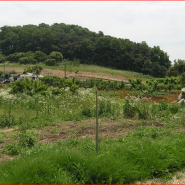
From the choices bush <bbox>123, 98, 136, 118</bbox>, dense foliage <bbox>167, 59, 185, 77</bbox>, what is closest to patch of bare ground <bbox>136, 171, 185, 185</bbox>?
bush <bbox>123, 98, 136, 118</bbox>

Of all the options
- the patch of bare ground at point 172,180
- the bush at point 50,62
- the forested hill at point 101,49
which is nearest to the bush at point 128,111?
the patch of bare ground at point 172,180

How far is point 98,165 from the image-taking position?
369cm

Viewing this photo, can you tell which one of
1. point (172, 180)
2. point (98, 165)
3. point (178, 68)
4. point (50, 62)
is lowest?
point (172, 180)

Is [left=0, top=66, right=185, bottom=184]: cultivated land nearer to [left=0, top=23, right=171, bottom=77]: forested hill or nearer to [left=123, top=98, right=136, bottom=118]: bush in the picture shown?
[left=123, top=98, right=136, bottom=118]: bush

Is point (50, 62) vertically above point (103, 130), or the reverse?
point (50, 62)

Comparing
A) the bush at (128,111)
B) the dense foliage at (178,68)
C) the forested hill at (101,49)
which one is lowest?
the bush at (128,111)

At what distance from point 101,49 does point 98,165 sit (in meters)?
66.9

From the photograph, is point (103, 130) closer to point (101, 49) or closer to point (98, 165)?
point (98, 165)

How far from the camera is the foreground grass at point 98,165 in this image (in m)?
3.42

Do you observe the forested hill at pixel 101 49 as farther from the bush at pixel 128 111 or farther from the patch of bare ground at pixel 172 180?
the patch of bare ground at pixel 172 180

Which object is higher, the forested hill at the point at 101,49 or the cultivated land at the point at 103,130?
the forested hill at the point at 101,49

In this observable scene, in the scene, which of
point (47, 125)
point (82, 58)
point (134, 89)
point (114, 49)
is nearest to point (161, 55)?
point (114, 49)

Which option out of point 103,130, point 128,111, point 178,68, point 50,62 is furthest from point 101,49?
point 103,130

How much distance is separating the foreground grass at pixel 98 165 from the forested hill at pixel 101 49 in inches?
2326
